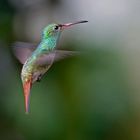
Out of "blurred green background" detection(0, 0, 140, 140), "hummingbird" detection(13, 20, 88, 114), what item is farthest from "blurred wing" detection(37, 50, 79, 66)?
"blurred green background" detection(0, 0, 140, 140)

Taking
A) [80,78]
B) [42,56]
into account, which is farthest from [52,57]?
[80,78]

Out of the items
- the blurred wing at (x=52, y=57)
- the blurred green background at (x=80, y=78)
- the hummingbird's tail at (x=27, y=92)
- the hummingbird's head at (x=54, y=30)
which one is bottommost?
the blurred green background at (x=80, y=78)

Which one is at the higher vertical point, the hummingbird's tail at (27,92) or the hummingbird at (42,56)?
the hummingbird at (42,56)

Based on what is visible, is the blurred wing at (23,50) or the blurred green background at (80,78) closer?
the blurred wing at (23,50)

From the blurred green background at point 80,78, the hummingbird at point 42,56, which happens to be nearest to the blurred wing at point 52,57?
the hummingbird at point 42,56

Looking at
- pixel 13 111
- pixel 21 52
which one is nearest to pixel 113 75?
pixel 13 111

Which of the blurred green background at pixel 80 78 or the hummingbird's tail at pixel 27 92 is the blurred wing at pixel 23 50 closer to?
the hummingbird's tail at pixel 27 92

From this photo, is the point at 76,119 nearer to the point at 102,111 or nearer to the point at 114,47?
the point at 102,111

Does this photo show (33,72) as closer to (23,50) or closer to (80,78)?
(23,50)
